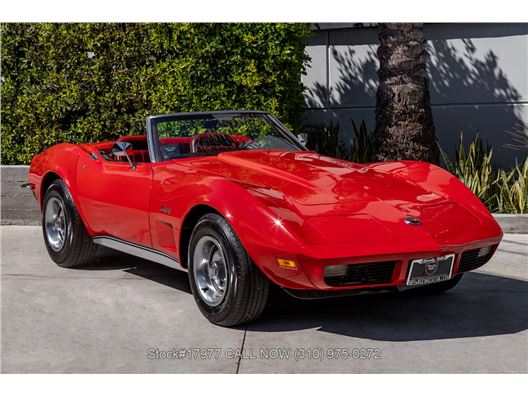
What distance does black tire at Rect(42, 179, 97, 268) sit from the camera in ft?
23.9

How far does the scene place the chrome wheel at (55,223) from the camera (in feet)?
24.6

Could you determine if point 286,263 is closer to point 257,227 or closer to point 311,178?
point 257,227

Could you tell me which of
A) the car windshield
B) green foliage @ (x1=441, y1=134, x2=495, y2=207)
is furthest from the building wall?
the car windshield

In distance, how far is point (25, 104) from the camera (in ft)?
33.6

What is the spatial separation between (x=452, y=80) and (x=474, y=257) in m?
6.42

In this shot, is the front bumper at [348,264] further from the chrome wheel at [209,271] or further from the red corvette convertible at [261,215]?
the chrome wheel at [209,271]

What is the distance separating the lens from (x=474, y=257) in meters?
5.66

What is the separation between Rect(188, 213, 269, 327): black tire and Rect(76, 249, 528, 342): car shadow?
0.19 m

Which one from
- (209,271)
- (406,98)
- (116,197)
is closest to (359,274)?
(209,271)

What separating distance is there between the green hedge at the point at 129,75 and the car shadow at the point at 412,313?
3.31 metres

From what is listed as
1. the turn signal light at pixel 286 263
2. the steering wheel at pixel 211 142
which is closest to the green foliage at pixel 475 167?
the steering wheel at pixel 211 142

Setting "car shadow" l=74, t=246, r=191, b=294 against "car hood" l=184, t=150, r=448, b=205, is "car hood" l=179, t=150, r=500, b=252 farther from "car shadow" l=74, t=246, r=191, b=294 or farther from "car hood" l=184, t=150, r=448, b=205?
"car shadow" l=74, t=246, r=191, b=294

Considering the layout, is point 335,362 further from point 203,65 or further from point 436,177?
point 203,65

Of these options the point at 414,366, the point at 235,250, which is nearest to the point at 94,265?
the point at 235,250
